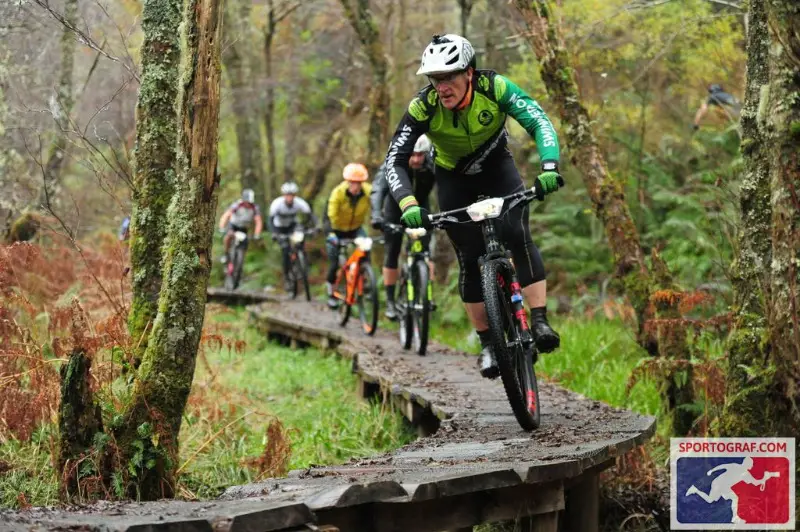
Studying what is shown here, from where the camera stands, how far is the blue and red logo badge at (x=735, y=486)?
550 centimetres

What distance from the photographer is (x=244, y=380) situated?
11.7 m

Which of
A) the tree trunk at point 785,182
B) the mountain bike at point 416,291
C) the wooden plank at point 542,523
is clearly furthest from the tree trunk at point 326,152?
the wooden plank at point 542,523

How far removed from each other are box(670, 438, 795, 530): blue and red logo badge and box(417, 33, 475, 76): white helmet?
2.84 metres

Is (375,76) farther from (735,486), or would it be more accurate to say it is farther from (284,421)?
(735,486)

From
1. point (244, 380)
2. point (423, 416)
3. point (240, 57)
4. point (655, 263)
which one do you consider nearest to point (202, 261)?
point (423, 416)

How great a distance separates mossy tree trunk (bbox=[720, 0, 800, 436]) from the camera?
4.97 metres

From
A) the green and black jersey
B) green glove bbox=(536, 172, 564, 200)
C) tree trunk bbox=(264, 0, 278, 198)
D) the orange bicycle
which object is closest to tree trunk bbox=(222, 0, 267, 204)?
tree trunk bbox=(264, 0, 278, 198)

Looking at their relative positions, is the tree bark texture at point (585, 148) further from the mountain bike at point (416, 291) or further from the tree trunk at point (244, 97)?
the tree trunk at point (244, 97)

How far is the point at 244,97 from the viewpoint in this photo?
23078mm

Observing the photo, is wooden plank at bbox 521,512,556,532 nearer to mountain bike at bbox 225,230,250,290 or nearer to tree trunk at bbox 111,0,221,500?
tree trunk at bbox 111,0,221,500

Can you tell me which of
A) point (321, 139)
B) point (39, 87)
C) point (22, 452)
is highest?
point (321, 139)

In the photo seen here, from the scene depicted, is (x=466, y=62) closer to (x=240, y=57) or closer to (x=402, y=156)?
(x=402, y=156)

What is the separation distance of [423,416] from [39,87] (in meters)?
9.71

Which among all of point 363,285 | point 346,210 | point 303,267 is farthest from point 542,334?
point 303,267
